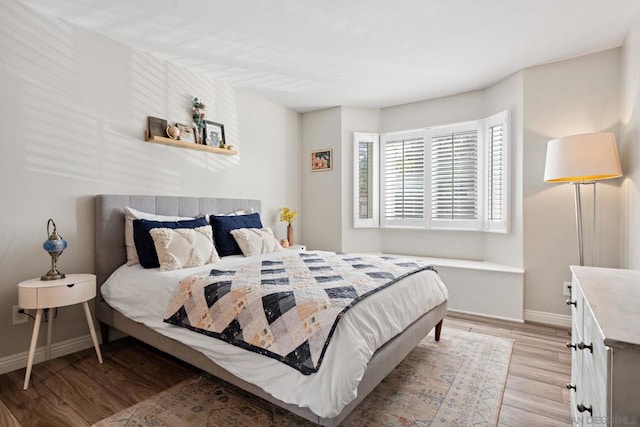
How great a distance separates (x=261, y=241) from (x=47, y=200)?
1.71 meters

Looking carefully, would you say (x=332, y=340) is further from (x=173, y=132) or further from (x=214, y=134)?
(x=214, y=134)

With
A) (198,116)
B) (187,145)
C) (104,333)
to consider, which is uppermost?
(198,116)

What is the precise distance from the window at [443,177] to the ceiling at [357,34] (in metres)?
0.70

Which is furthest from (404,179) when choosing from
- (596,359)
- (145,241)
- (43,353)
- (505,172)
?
(43,353)

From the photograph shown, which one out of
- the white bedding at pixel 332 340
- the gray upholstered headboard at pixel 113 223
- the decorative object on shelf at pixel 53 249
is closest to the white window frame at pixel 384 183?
the white bedding at pixel 332 340

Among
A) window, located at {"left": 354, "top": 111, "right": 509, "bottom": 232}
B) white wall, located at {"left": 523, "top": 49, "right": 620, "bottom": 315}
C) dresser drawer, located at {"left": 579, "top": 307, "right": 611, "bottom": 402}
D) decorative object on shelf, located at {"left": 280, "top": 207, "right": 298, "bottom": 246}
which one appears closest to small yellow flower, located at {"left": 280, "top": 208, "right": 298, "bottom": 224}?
decorative object on shelf, located at {"left": 280, "top": 207, "right": 298, "bottom": 246}

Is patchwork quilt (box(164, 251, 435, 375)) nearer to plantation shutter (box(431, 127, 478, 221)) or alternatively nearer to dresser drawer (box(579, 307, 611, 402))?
Answer: dresser drawer (box(579, 307, 611, 402))

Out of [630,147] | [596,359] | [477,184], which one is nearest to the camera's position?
[596,359]

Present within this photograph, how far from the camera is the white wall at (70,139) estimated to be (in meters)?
2.33

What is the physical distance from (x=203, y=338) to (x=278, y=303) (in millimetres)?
575

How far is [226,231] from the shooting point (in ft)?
10.6

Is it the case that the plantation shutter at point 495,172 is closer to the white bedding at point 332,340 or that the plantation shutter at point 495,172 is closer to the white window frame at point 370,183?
the white window frame at point 370,183

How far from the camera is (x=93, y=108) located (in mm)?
2738

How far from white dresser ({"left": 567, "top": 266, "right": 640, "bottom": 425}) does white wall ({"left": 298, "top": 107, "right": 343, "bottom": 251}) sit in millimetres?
3309
